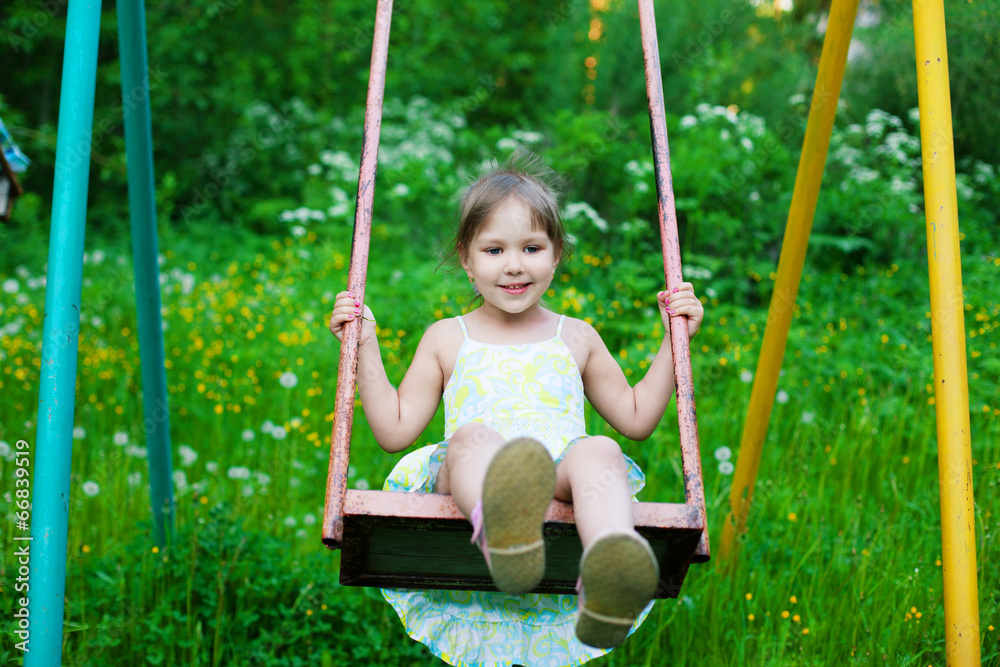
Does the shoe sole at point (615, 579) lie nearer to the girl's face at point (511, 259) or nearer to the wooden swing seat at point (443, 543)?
the wooden swing seat at point (443, 543)

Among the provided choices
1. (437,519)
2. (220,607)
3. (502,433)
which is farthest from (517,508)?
(220,607)

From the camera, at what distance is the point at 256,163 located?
804 centimetres

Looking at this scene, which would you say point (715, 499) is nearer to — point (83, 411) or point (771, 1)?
point (83, 411)

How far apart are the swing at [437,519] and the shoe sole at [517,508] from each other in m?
0.09

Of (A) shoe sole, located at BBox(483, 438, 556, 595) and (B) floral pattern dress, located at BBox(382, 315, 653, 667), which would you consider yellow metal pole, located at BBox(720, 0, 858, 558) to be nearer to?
(B) floral pattern dress, located at BBox(382, 315, 653, 667)

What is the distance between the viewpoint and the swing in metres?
1.46

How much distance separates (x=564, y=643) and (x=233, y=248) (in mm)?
5649

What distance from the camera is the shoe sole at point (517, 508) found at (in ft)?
4.49

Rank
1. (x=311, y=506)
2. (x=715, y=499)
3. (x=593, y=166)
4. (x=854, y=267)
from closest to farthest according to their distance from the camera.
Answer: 1. (x=715, y=499)
2. (x=311, y=506)
3. (x=854, y=267)
4. (x=593, y=166)

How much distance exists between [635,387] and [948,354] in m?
0.70

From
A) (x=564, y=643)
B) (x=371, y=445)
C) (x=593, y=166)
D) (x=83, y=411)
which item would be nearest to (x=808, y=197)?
(x=564, y=643)

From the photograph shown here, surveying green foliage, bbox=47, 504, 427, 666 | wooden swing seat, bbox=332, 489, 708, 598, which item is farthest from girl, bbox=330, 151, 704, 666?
green foliage, bbox=47, 504, 427, 666

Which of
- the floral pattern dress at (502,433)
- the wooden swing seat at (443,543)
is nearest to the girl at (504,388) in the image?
the floral pattern dress at (502,433)

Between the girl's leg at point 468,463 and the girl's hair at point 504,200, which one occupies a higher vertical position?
the girl's hair at point 504,200
